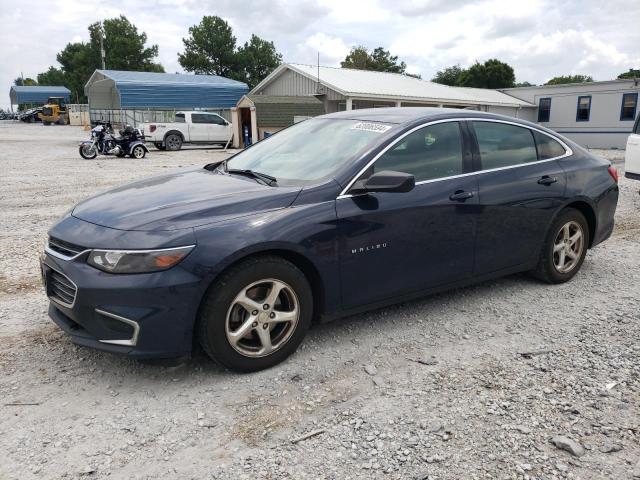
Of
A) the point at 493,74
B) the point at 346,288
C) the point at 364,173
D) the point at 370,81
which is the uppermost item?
the point at 493,74

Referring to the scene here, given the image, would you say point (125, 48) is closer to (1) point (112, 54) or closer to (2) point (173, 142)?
(1) point (112, 54)

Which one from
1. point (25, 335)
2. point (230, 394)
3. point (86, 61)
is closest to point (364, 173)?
point (230, 394)

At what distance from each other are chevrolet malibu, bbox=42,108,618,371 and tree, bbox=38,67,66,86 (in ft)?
314

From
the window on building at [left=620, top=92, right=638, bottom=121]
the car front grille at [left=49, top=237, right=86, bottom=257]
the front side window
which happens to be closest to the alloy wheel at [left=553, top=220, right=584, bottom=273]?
the front side window

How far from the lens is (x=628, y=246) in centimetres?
648

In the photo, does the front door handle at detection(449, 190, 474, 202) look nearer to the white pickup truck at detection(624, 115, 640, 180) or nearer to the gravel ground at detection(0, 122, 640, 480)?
the gravel ground at detection(0, 122, 640, 480)

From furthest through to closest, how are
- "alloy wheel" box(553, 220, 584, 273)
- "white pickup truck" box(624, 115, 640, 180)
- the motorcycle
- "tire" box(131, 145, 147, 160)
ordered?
"tire" box(131, 145, 147, 160) < the motorcycle < "white pickup truck" box(624, 115, 640, 180) < "alloy wheel" box(553, 220, 584, 273)

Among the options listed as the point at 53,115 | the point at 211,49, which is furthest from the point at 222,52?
the point at 53,115

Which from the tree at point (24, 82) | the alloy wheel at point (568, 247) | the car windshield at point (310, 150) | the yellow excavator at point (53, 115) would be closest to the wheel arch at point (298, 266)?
the car windshield at point (310, 150)

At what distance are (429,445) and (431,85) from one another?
1254 inches

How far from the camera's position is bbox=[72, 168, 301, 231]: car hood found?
10.2 feet

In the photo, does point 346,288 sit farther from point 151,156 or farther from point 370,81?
point 370,81

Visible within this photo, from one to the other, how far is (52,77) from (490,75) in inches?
3074

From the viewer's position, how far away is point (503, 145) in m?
4.47
